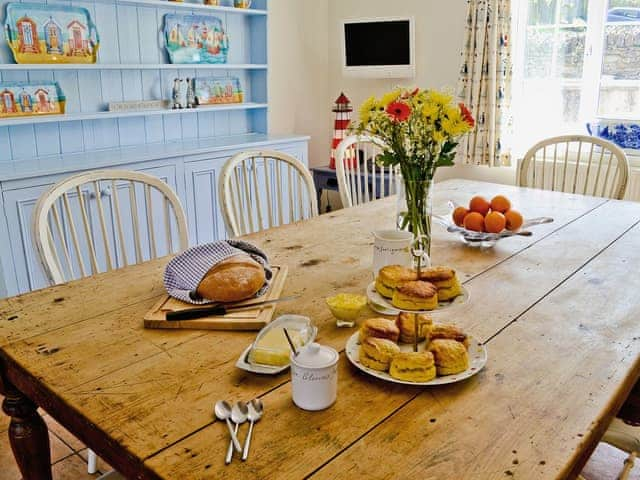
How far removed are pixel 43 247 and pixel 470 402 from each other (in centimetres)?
111

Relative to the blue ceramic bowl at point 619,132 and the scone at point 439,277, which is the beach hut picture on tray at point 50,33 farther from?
the blue ceramic bowl at point 619,132

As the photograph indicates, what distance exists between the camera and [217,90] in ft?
12.6

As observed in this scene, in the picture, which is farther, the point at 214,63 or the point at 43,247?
the point at 214,63

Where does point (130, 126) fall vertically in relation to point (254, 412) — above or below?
above

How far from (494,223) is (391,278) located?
0.75 metres

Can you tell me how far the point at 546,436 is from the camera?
878 mm

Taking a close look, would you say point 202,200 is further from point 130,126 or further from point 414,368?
point 414,368

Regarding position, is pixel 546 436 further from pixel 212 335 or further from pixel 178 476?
pixel 212 335

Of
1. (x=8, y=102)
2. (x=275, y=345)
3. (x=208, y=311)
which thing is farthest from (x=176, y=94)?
(x=275, y=345)

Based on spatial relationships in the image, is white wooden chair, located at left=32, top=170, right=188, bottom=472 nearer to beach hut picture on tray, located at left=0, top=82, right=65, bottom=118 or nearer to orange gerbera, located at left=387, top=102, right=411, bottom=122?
beach hut picture on tray, located at left=0, top=82, right=65, bottom=118

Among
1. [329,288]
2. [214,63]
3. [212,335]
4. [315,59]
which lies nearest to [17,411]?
[212,335]

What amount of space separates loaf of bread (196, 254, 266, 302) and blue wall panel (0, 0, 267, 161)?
81.3 inches

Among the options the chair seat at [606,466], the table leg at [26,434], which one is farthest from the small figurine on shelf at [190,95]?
the chair seat at [606,466]

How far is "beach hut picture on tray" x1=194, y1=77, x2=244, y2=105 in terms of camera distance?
12.3 feet
